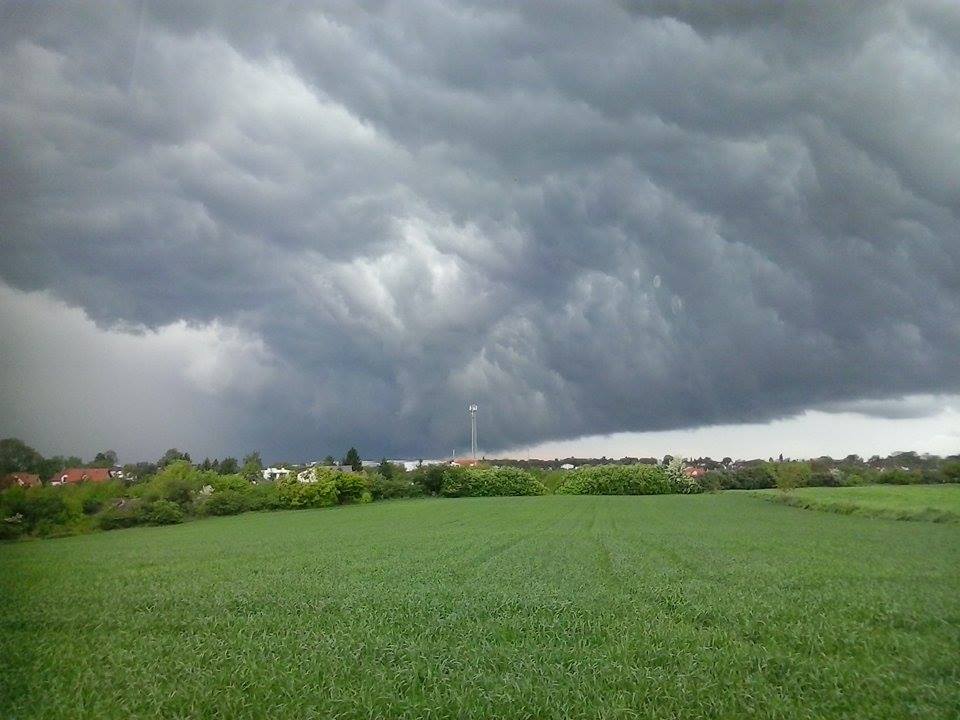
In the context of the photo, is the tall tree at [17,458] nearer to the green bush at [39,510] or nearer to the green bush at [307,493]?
the green bush at [39,510]

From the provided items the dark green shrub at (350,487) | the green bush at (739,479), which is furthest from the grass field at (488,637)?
the green bush at (739,479)

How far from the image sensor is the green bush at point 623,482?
114188 mm

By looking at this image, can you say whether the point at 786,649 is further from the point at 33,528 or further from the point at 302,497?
the point at 302,497

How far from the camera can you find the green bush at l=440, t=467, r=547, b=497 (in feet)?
358

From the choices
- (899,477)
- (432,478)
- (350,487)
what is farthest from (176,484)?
(899,477)

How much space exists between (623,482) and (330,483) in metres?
47.1

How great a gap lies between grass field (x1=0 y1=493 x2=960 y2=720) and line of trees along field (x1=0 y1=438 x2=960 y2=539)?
10.8ft

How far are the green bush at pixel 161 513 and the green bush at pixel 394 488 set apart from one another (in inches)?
1281

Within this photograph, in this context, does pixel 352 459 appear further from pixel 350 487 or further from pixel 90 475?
pixel 90 475

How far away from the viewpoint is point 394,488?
327ft

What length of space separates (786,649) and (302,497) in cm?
7930

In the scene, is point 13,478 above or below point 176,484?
above

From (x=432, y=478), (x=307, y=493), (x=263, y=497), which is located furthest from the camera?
(x=432, y=478)

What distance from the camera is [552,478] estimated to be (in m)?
122
